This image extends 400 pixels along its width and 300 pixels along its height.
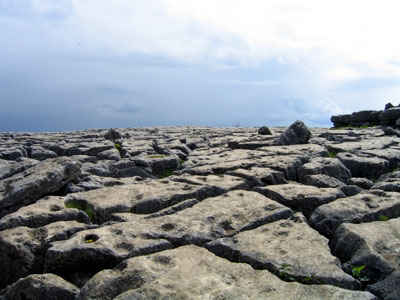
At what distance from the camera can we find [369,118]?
31344mm

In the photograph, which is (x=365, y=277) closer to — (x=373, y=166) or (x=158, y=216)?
(x=158, y=216)

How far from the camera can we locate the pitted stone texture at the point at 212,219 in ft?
19.2

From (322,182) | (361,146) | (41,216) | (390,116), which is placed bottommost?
(41,216)

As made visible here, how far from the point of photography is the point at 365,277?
4754mm

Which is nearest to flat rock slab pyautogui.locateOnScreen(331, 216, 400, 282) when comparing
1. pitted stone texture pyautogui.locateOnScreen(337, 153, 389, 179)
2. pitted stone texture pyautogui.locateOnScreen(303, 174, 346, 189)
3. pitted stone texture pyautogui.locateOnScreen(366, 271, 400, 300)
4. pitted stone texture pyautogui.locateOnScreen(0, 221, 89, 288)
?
pitted stone texture pyautogui.locateOnScreen(366, 271, 400, 300)

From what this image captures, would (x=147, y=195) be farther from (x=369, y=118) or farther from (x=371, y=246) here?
→ (x=369, y=118)

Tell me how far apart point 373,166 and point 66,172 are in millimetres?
8363

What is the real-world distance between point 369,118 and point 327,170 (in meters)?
24.1

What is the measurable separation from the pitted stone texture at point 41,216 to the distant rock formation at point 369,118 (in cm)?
2360

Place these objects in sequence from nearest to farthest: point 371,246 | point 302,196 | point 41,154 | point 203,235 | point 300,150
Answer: point 371,246 → point 203,235 → point 302,196 → point 300,150 → point 41,154

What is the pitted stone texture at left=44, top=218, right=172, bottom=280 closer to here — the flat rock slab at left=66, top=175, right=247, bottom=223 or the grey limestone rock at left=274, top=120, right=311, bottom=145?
the flat rock slab at left=66, top=175, right=247, bottom=223

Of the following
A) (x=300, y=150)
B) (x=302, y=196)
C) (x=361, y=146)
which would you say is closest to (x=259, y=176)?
(x=302, y=196)

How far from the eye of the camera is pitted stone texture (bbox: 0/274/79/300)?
4629 millimetres

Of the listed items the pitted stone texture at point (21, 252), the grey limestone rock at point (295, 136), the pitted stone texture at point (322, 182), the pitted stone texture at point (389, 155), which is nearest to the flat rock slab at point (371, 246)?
the pitted stone texture at point (322, 182)
